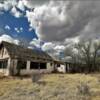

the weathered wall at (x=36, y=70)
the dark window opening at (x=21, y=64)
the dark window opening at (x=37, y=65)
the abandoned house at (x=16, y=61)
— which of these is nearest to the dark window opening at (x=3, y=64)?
the abandoned house at (x=16, y=61)

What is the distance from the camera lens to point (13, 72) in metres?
25.2

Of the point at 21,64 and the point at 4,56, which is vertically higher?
the point at 4,56

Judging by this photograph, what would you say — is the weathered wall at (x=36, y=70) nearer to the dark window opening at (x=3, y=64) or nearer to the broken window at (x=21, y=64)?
the broken window at (x=21, y=64)

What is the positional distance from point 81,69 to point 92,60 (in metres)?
8.36

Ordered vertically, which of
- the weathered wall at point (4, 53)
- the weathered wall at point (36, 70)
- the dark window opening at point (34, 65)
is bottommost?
the weathered wall at point (36, 70)

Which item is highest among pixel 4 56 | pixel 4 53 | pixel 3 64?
pixel 4 53

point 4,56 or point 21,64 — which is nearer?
point 21,64

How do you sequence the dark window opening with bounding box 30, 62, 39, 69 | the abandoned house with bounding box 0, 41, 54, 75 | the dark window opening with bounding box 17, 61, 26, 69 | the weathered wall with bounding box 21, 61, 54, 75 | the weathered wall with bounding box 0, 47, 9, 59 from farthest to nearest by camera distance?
the dark window opening with bounding box 30, 62, 39, 69 < the weathered wall with bounding box 21, 61, 54, 75 < the weathered wall with bounding box 0, 47, 9, 59 < the dark window opening with bounding box 17, 61, 26, 69 < the abandoned house with bounding box 0, 41, 54, 75

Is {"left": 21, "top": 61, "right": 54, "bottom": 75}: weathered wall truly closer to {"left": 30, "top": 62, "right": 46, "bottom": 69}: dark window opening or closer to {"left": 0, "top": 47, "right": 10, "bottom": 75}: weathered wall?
{"left": 30, "top": 62, "right": 46, "bottom": 69}: dark window opening

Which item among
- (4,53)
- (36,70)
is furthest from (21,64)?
(36,70)

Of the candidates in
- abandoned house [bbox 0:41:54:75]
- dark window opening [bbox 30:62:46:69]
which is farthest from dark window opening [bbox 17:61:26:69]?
dark window opening [bbox 30:62:46:69]

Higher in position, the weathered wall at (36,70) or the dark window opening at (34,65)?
the dark window opening at (34,65)

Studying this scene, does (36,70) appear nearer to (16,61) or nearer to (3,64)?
(16,61)

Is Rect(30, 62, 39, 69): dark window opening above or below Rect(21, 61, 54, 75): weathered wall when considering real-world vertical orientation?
above
